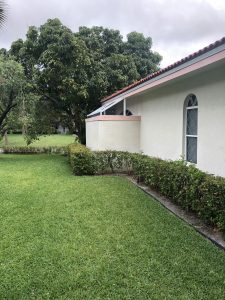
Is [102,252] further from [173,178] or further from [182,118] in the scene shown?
[182,118]

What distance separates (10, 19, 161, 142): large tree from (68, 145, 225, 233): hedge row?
6.47m

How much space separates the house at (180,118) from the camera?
793 cm

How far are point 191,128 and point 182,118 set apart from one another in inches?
17.3

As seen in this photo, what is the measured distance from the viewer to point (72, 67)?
18.7 metres

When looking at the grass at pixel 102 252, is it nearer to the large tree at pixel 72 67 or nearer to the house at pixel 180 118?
the house at pixel 180 118

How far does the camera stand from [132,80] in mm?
21391

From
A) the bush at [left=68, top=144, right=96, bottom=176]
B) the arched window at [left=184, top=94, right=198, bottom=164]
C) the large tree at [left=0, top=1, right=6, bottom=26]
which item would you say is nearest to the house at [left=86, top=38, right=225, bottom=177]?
the arched window at [left=184, top=94, right=198, bottom=164]

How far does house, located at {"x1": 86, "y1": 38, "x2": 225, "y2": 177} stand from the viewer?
793 centimetres

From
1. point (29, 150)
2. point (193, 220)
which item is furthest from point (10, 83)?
point (193, 220)

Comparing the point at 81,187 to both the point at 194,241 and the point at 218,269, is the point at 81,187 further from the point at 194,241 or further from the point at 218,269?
the point at 218,269

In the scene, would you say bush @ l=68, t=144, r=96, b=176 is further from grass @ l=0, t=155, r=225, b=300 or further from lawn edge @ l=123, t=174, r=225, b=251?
grass @ l=0, t=155, r=225, b=300

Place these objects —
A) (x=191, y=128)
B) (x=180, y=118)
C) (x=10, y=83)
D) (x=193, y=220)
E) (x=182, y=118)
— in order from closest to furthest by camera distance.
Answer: (x=193, y=220) < (x=191, y=128) < (x=182, y=118) < (x=180, y=118) < (x=10, y=83)

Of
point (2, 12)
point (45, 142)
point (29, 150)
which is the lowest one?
point (29, 150)

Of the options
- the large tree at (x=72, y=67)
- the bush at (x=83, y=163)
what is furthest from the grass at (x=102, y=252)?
the large tree at (x=72, y=67)
